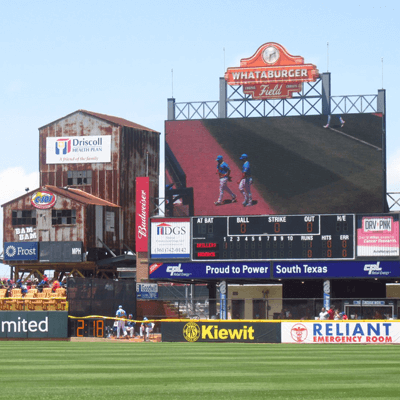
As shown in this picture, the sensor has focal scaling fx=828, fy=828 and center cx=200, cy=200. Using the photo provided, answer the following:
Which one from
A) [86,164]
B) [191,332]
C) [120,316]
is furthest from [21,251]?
[191,332]

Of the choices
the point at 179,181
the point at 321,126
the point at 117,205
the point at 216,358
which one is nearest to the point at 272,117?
the point at 321,126

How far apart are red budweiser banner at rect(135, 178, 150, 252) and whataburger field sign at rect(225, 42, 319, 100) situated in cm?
845

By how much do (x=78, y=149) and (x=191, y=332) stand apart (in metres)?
32.3

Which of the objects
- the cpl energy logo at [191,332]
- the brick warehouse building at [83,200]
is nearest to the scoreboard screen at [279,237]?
the cpl energy logo at [191,332]

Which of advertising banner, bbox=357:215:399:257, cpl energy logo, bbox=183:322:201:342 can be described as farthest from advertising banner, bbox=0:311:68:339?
advertising banner, bbox=357:215:399:257

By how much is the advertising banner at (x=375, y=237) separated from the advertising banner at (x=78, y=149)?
24.3 meters

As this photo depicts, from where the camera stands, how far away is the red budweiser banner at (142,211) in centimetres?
5144

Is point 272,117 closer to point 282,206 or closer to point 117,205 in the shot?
point 282,206

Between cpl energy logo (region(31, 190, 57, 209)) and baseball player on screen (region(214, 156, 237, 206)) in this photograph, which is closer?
baseball player on screen (region(214, 156, 237, 206))

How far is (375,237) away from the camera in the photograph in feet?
140

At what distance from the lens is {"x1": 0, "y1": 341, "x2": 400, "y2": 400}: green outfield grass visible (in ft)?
39.8

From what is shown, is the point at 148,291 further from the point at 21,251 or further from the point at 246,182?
the point at 21,251

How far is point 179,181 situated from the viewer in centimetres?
4928

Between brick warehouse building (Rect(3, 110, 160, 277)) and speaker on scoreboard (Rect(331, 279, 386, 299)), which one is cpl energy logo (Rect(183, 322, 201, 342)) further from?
brick warehouse building (Rect(3, 110, 160, 277))
